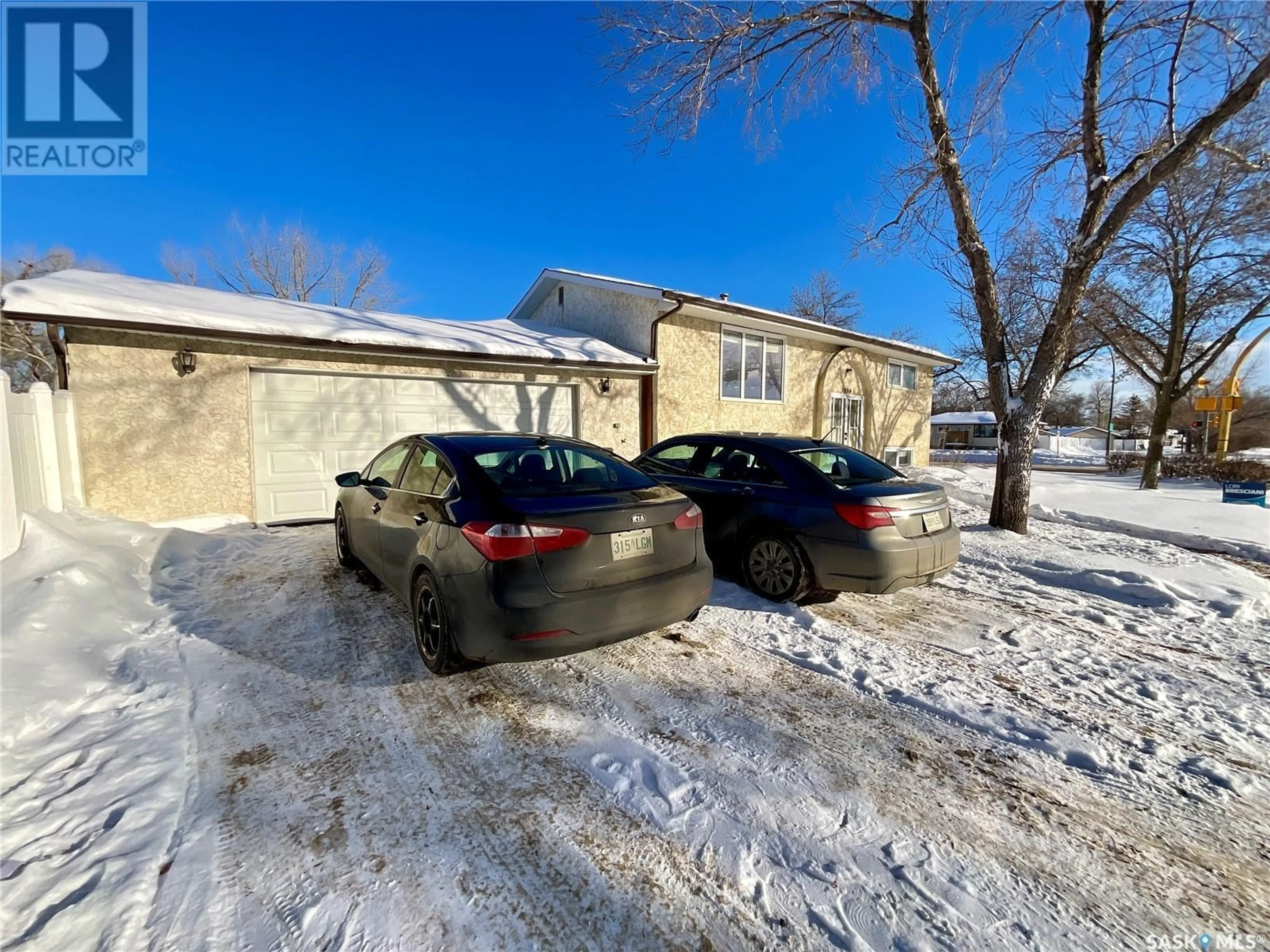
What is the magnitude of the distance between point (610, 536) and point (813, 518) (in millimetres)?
1983

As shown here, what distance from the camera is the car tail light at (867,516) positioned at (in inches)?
154

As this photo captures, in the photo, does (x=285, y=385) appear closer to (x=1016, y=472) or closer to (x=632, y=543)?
(x=632, y=543)

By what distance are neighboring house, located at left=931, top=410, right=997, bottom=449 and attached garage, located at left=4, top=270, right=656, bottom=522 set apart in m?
51.6

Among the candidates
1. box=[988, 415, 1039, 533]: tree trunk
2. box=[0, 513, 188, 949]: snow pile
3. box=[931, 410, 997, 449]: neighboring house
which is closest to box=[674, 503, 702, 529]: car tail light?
box=[0, 513, 188, 949]: snow pile

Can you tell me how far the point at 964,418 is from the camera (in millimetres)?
51312

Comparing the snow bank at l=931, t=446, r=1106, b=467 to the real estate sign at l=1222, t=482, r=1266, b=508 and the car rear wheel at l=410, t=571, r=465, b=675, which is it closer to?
the real estate sign at l=1222, t=482, r=1266, b=508

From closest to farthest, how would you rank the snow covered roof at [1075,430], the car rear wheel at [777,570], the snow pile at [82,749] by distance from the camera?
the snow pile at [82,749], the car rear wheel at [777,570], the snow covered roof at [1075,430]

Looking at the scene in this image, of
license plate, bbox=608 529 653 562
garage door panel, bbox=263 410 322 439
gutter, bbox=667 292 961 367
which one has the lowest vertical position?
license plate, bbox=608 529 653 562

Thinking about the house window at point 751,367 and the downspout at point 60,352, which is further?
the house window at point 751,367

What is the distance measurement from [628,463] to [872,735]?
7.35ft

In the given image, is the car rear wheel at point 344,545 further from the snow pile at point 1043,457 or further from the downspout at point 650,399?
the snow pile at point 1043,457

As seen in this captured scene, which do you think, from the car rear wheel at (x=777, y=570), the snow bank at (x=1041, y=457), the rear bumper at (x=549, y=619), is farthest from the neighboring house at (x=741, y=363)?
the snow bank at (x=1041, y=457)

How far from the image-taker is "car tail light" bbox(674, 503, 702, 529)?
3.26m

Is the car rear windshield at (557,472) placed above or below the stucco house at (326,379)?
below
